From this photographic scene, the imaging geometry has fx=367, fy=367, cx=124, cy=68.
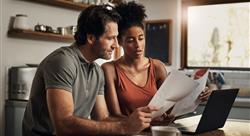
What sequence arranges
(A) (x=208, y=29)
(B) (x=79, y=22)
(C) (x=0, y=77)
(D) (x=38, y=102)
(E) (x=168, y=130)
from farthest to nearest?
(A) (x=208, y=29), (C) (x=0, y=77), (B) (x=79, y=22), (D) (x=38, y=102), (E) (x=168, y=130)

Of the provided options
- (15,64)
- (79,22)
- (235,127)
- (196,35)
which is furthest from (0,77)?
(196,35)

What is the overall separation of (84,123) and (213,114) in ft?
1.72

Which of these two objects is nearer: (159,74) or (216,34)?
(159,74)

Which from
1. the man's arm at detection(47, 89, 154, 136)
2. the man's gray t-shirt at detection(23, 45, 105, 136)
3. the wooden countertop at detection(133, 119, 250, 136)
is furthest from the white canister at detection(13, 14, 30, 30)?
the wooden countertop at detection(133, 119, 250, 136)

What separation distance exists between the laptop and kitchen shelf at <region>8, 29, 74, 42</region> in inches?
70.0

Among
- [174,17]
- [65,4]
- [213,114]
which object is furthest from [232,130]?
[174,17]

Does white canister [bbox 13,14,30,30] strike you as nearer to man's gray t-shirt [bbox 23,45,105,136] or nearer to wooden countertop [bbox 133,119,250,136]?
man's gray t-shirt [bbox 23,45,105,136]

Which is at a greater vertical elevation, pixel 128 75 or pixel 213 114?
pixel 128 75

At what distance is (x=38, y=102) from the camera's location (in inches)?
59.1

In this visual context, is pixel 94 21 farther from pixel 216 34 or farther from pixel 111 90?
pixel 216 34

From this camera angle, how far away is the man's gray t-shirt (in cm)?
140

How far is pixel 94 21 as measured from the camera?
1573 mm

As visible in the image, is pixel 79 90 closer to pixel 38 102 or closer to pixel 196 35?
pixel 38 102

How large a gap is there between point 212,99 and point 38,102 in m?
0.69
